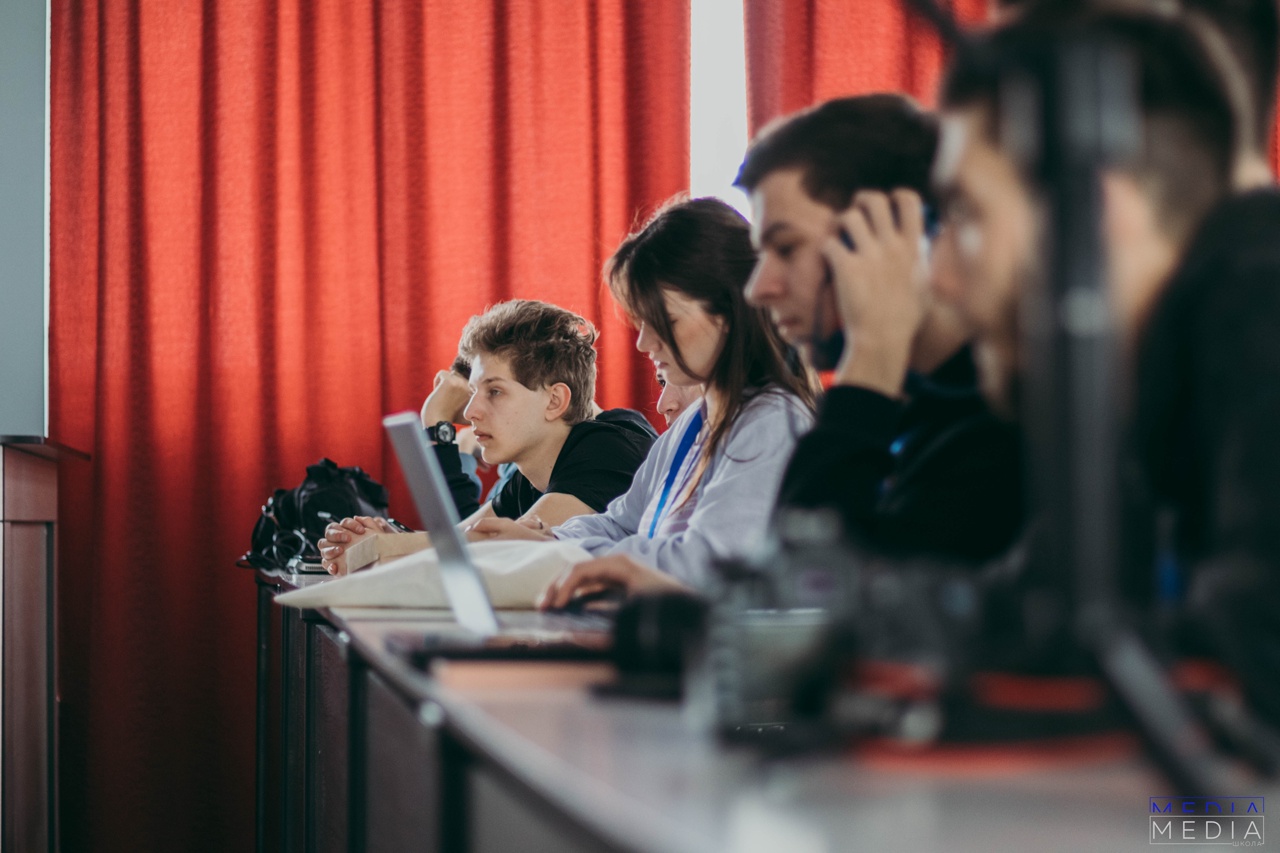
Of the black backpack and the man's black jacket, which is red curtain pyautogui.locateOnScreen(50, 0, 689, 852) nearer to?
the black backpack

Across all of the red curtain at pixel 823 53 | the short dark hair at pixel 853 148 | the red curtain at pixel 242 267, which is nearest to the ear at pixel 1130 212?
the short dark hair at pixel 853 148

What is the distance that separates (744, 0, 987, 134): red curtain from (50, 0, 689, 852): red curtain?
0.93ft

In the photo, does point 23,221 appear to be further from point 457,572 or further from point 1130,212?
point 1130,212

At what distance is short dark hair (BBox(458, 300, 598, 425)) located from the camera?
8.16 ft

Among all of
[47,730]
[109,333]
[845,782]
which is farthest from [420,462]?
[109,333]

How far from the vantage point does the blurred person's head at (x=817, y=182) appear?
1114 mm

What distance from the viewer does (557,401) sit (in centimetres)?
253

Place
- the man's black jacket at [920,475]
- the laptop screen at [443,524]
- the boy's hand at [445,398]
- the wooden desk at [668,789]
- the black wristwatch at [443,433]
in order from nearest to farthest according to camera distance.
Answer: the wooden desk at [668,789] < the man's black jacket at [920,475] < the laptop screen at [443,524] < the black wristwatch at [443,433] < the boy's hand at [445,398]

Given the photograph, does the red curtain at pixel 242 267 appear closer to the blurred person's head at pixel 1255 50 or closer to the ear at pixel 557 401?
the ear at pixel 557 401

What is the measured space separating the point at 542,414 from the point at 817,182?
1.45 meters

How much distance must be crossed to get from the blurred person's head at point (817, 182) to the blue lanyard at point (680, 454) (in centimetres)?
68

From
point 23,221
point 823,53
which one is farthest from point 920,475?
point 23,221
